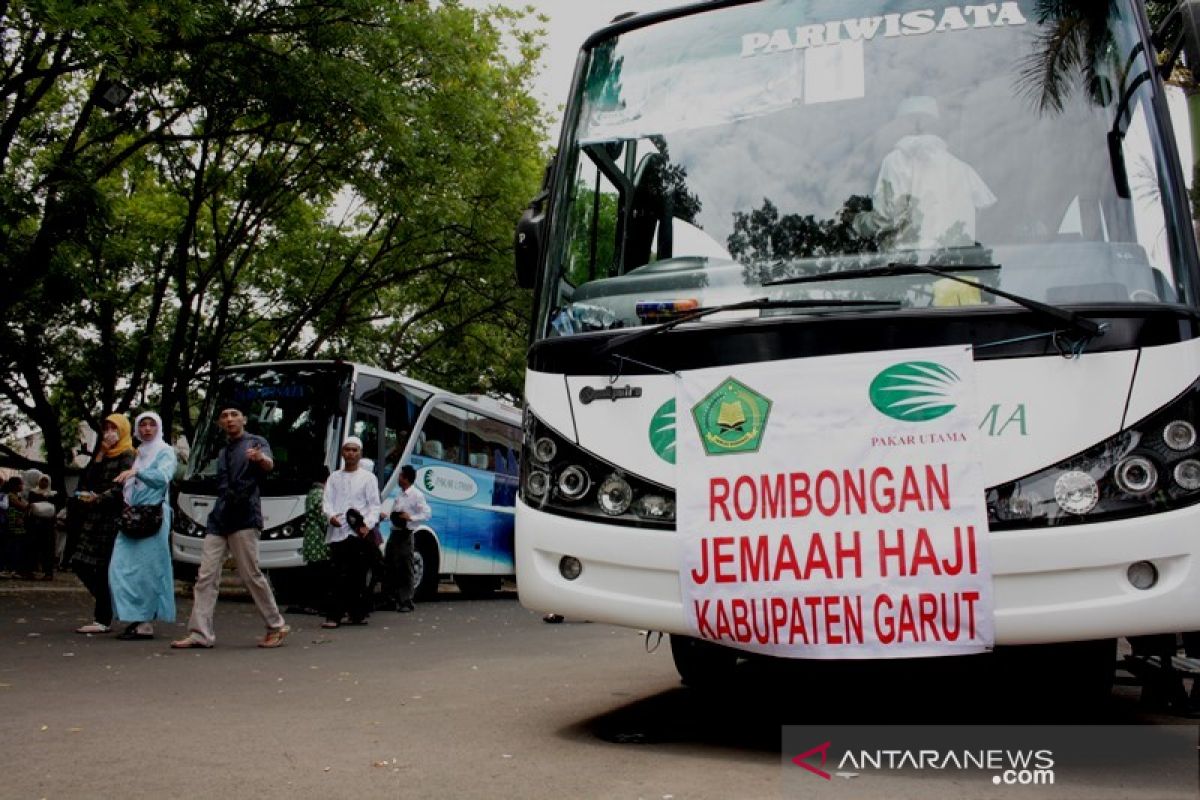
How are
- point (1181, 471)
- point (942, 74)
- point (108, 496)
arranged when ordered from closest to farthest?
1. point (1181, 471)
2. point (942, 74)
3. point (108, 496)

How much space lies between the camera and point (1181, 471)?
4.86 metres

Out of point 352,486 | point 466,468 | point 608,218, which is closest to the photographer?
point 608,218

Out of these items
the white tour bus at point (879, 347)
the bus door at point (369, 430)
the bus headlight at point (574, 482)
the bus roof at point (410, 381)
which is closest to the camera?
the white tour bus at point (879, 347)

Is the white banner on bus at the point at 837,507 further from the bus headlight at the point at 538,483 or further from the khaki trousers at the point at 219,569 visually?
the khaki trousers at the point at 219,569

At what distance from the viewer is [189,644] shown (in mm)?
11070

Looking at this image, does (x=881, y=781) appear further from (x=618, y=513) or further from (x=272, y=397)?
(x=272, y=397)

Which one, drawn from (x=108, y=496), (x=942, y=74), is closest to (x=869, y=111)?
(x=942, y=74)

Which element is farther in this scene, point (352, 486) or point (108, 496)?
point (352, 486)

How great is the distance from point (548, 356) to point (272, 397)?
12.8 metres

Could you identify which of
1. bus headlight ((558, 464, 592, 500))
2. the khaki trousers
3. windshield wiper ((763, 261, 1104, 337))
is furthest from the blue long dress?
windshield wiper ((763, 261, 1104, 337))

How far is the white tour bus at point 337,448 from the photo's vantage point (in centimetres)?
1753

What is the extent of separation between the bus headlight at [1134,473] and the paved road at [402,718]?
1.49m

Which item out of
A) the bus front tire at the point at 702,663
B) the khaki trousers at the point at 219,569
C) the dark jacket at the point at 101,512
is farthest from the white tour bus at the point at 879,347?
the dark jacket at the point at 101,512

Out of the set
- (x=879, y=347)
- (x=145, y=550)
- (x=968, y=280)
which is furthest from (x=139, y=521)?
(x=968, y=280)
